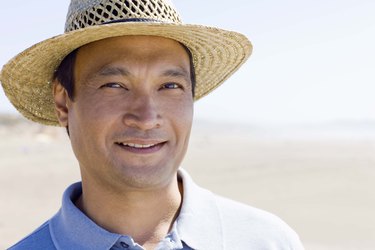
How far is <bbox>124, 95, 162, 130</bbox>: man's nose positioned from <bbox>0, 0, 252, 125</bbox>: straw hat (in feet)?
0.83

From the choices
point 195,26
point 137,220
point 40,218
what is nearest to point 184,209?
point 137,220

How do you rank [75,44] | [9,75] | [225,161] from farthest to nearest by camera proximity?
1. [225,161]
2. [9,75]
3. [75,44]

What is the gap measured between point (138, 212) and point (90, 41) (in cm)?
63

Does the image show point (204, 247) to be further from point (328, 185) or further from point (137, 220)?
point (328, 185)

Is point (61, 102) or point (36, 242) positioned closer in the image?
point (36, 242)

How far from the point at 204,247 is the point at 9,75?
3.62ft

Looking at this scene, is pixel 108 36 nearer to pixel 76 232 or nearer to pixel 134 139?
pixel 134 139

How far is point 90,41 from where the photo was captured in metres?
2.51

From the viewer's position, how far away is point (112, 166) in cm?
237

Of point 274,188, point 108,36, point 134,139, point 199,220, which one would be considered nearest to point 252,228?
point 199,220

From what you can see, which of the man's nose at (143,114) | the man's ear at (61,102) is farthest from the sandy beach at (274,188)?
the man's nose at (143,114)

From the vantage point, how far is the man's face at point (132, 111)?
2.35 meters

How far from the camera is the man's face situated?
2.35m

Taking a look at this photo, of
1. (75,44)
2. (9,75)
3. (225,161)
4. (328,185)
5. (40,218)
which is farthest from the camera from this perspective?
(225,161)
